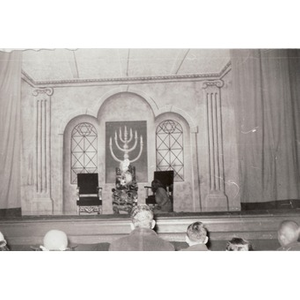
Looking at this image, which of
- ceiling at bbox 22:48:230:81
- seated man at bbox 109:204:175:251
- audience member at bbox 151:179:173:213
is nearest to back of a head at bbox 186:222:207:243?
seated man at bbox 109:204:175:251

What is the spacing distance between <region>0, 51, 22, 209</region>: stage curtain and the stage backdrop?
150 cm

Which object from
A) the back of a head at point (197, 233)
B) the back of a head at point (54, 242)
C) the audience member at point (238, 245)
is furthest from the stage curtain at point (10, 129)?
the audience member at point (238, 245)

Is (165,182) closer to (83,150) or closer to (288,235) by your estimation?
(83,150)

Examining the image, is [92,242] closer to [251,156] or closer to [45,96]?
[251,156]

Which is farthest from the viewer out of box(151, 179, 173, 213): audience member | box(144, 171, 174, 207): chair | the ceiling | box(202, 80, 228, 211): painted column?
box(202, 80, 228, 211): painted column

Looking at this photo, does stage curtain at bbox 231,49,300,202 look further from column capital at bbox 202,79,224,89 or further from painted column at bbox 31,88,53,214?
painted column at bbox 31,88,53,214

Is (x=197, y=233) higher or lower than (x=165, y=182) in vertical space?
lower

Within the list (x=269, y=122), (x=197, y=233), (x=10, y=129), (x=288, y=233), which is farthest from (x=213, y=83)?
(x=197, y=233)

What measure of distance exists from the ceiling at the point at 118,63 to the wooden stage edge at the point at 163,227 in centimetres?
315

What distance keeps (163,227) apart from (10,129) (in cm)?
337

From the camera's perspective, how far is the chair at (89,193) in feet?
18.5

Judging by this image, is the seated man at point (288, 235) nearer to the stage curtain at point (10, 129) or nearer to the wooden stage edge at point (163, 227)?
the wooden stage edge at point (163, 227)

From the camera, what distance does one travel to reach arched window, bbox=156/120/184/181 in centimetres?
692

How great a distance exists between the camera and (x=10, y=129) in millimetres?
6137
